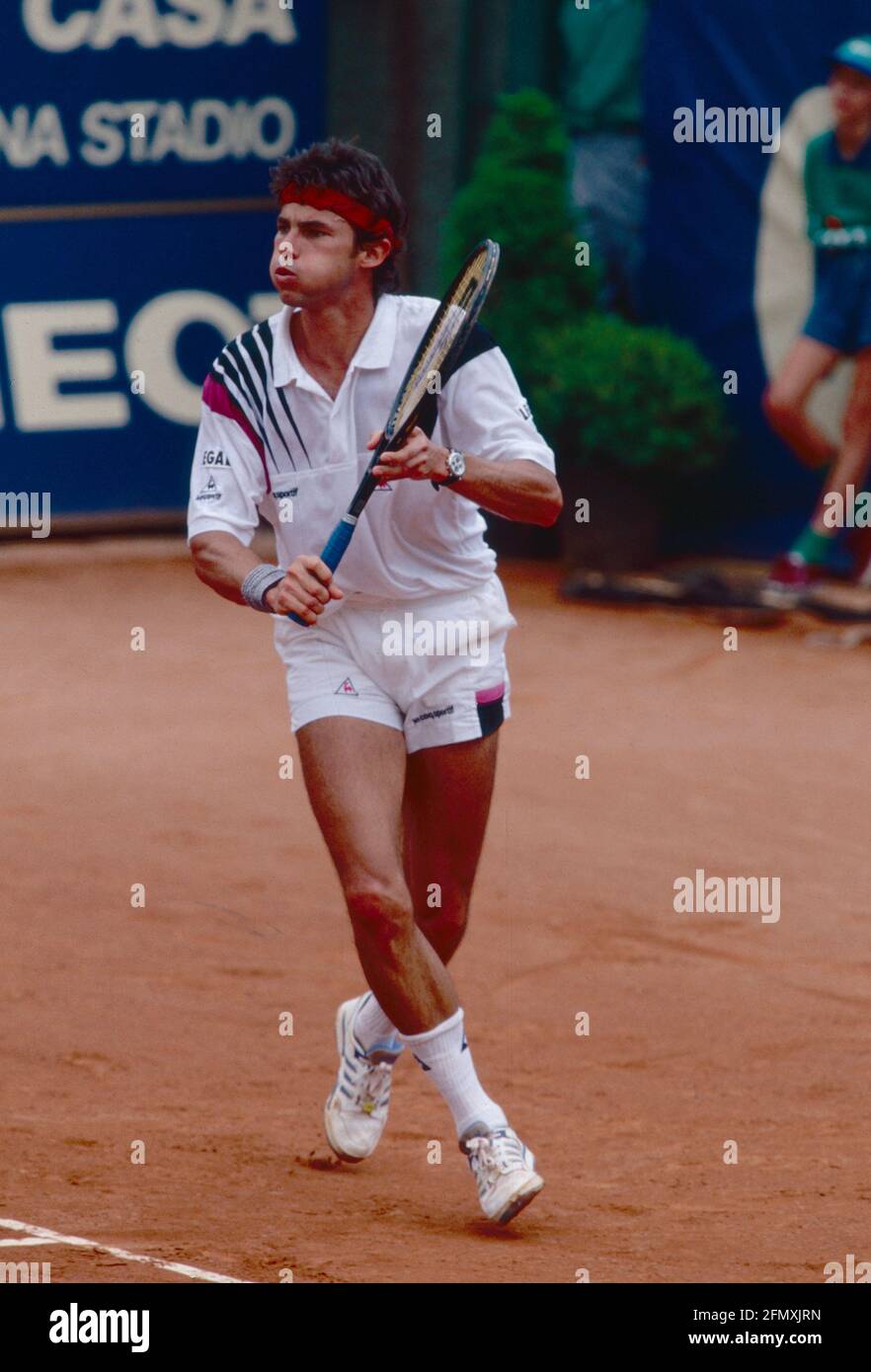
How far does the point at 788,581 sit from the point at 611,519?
1140 millimetres

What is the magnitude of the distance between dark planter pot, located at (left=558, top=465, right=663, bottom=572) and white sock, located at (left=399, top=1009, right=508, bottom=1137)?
7279 mm

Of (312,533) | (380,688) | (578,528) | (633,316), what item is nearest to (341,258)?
(312,533)

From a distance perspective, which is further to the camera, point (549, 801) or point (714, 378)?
point (714, 378)

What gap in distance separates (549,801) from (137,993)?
2276 millimetres

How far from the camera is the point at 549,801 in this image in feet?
26.7

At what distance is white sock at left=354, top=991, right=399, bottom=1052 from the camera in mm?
5141

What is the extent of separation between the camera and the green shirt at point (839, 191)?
11219mm

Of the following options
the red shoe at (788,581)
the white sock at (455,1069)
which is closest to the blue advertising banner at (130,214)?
the red shoe at (788,581)

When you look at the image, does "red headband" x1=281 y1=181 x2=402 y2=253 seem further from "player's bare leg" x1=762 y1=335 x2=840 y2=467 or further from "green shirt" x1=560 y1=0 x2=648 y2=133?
"green shirt" x1=560 y1=0 x2=648 y2=133

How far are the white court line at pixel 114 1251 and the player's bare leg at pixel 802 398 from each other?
7.93m

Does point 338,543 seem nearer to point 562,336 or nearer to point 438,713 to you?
point 438,713

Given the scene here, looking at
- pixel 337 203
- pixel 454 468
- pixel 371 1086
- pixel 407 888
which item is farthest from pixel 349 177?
pixel 371 1086

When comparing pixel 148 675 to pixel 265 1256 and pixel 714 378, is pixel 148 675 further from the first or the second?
pixel 265 1256

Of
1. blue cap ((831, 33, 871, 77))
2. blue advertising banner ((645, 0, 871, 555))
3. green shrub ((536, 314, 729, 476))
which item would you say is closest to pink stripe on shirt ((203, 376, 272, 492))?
green shrub ((536, 314, 729, 476))
